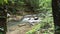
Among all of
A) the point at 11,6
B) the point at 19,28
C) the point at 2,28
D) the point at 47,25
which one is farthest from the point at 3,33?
the point at 11,6

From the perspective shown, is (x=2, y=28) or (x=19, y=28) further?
(x=19, y=28)

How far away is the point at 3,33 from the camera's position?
4273 mm

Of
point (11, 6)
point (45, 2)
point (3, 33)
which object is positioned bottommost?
point (11, 6)

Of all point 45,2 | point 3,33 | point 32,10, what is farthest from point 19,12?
point 3,33

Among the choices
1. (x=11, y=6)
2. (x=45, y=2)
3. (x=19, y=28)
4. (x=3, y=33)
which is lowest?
(x=19, y=28)

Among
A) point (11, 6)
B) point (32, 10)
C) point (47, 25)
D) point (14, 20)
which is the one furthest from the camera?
point (32, 10)

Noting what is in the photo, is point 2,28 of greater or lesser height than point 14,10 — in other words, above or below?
above

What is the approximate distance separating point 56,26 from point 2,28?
2.55 m

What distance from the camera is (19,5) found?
58.4 ft

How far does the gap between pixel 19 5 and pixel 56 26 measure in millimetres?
16173

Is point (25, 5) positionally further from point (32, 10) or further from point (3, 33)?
point (3, 33)

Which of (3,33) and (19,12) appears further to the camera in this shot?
(19,12)

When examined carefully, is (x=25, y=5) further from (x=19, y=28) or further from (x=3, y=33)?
(x=3, y=33)

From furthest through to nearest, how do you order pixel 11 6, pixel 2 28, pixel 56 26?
pixel 11 6
pixel 2 28
pixel 56 26
